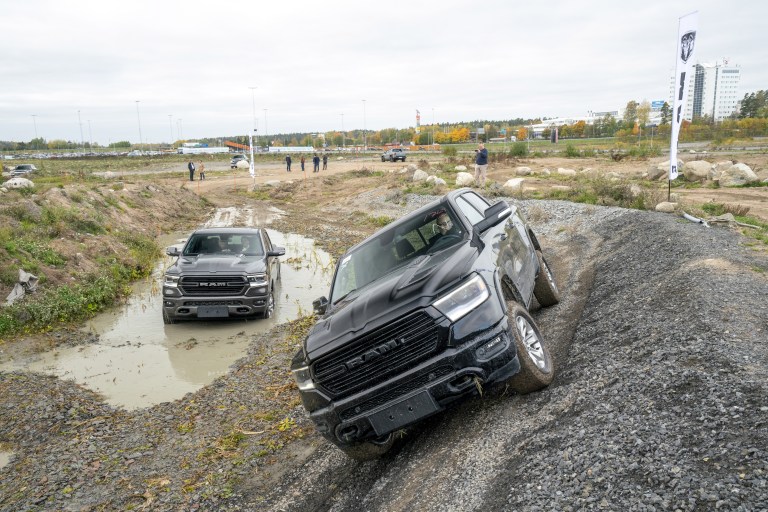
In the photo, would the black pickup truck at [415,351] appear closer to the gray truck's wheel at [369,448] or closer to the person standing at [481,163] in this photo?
the gray truck's wheel at [369,448]

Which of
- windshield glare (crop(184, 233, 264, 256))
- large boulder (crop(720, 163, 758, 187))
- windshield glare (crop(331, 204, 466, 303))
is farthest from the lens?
large boulder (crop(720, 163, 758, 187))

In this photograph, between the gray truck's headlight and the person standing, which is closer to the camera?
the gray truck's headlight

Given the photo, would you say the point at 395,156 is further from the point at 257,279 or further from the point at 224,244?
the point at 257,279

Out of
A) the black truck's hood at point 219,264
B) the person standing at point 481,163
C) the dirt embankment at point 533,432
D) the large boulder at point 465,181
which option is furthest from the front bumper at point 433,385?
the large boulder at point 465,181

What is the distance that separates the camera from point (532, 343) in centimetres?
504

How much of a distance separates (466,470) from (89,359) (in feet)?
→ 24.8

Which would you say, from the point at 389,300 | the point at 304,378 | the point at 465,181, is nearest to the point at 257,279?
the point at 304,378

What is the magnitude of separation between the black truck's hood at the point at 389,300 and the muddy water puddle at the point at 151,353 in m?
4.15

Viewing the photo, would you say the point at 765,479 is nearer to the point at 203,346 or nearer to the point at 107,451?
the point at 107,451

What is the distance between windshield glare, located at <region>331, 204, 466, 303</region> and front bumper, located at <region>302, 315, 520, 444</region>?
148cm

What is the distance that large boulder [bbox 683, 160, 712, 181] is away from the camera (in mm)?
26250

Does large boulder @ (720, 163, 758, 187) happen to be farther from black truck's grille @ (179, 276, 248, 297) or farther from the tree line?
the tree line

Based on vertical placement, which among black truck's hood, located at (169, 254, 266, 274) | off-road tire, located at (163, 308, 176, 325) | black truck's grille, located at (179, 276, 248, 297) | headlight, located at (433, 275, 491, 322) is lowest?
off-road tire, located at (163, 308, 176, 325)

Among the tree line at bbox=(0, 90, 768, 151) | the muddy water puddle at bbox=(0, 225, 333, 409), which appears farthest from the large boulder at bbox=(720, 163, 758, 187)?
the tree line at bbox=(0, 90, 768, 151)
